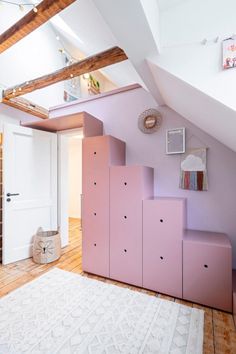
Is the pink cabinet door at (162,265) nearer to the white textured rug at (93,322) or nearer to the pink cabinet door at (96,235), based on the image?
the white textured rug at (93,322)

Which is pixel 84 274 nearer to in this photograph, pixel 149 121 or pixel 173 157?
pixel 173 157

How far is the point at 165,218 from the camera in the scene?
1.79 meters

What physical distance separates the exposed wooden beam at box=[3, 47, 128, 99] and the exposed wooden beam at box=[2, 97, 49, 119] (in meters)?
0.13

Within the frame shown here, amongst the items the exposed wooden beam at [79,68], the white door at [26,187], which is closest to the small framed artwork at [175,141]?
the exposed wooden beam at [79,68]

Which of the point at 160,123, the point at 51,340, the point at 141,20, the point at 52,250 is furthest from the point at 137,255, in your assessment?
the point at 141,20

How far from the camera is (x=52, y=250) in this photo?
8.13ft

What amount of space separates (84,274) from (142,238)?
93cm

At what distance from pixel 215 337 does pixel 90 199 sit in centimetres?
168

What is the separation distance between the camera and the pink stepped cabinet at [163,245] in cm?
173

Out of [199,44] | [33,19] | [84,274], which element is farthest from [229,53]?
[84,274]

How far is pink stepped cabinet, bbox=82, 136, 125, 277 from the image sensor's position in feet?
6.87

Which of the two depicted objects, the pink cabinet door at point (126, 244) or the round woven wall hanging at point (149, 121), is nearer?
the pink cabinet door at point (126, 244)

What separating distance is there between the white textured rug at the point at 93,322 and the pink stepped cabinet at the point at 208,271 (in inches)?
6.2

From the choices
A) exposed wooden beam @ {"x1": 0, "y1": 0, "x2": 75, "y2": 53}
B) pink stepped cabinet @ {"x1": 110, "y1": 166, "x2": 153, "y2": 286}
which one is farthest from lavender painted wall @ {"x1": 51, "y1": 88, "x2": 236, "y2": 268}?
exposed wooden beam @ {"x1": 0, "y1": 0, "x2": 75, "y2": 53}
